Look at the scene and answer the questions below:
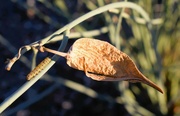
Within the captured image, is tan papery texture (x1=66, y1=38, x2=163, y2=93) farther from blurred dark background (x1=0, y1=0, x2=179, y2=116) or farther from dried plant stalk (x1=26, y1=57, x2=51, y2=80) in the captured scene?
blurred dark background (x1=0, y1=0, x2=179, y2=116)

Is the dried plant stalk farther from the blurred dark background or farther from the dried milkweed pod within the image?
the blurred dark background

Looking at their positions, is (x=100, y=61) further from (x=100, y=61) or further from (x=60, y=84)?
(x=60, y=84)

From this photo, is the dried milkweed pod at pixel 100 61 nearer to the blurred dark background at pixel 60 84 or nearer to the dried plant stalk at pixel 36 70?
the dried plant stalk at pixel 36 70

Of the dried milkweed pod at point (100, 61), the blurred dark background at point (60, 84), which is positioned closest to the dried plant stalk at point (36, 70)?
the dried milkweed pod at point (100, 61)

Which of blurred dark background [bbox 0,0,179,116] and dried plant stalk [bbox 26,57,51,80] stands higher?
dried plant stalk [bbox 26,57,51,80]

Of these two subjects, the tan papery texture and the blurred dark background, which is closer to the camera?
the tan papery texture

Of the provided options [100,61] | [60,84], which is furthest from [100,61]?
[60,84]

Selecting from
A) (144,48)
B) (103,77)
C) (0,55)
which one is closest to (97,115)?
(144,48)

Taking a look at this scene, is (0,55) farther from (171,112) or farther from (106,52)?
(106,52)

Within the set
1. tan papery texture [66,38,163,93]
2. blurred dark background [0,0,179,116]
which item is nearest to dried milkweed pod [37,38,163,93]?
tan papery texture [66,38,163,93]
